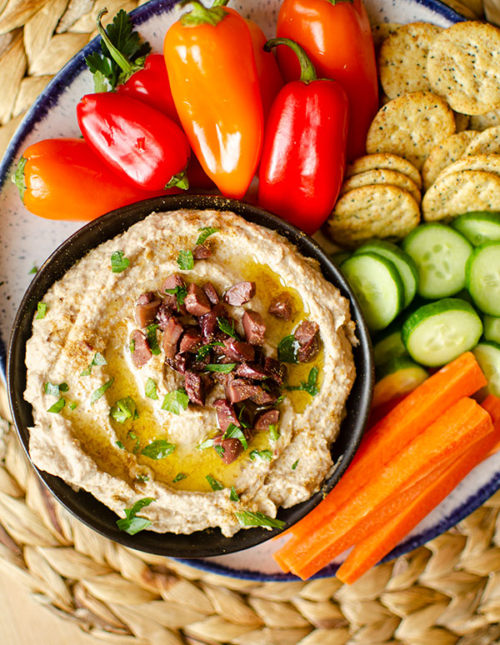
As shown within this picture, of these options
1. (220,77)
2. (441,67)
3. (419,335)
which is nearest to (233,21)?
(220,77)

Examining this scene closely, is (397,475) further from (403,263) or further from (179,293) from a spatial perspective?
(179,293)

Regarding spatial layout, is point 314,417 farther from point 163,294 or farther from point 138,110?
point 138,110

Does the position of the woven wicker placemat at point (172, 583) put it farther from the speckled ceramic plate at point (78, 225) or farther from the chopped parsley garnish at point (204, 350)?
the chopped parsley garnish at point (204, 350)

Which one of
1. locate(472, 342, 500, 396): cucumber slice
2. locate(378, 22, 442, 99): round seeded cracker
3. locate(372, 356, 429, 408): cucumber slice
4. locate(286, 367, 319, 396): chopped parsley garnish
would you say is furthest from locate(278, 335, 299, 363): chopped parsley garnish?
locate(378, 22, 442, 99): round seeded cracker

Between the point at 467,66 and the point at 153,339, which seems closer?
the point at 153,339

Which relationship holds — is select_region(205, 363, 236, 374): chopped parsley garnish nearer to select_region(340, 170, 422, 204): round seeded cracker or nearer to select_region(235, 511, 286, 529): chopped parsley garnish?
select_region(235, 511, 286, 529): chopped parsley garnish

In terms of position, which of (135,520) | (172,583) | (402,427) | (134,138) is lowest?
(172,583)

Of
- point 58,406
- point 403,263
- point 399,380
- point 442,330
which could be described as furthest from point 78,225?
point 442,330
